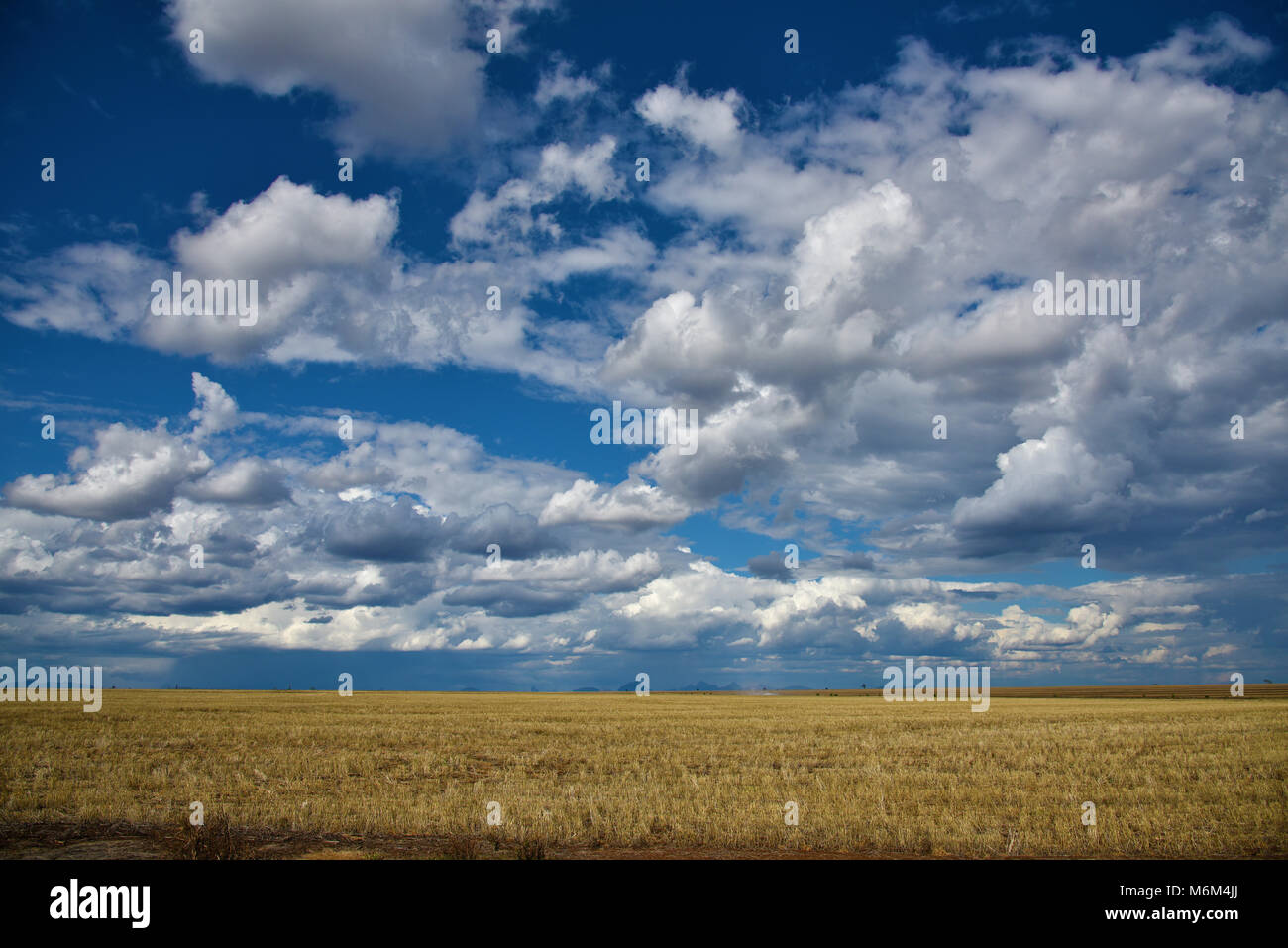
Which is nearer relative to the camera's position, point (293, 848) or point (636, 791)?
point (293, 848)

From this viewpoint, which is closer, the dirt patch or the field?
the dirt patch

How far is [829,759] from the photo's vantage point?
29.6 metres

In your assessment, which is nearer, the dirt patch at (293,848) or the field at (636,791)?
the dirt patch at (293,848)

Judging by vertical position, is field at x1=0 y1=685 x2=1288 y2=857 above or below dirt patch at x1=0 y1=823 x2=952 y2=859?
below

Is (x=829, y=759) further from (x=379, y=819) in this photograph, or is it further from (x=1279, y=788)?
(x=379, y=819)

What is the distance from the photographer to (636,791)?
21.4 m

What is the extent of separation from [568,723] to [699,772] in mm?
23619

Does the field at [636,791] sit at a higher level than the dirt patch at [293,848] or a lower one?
lower

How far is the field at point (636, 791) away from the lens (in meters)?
15.9

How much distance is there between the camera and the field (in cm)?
1589

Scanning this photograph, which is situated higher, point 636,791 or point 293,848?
point 293,848
